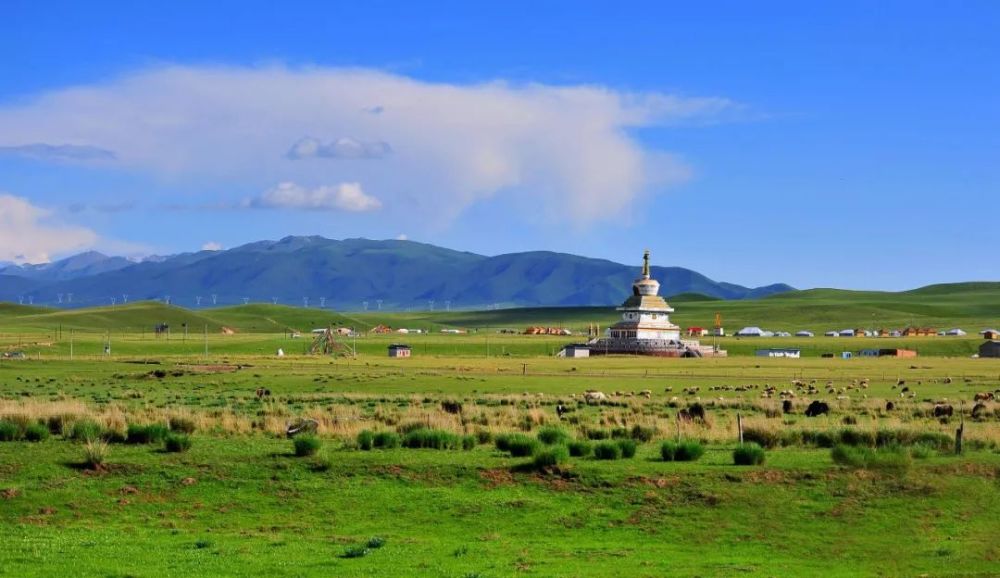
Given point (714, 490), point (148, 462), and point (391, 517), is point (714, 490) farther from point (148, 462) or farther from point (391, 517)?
point (148, 462)

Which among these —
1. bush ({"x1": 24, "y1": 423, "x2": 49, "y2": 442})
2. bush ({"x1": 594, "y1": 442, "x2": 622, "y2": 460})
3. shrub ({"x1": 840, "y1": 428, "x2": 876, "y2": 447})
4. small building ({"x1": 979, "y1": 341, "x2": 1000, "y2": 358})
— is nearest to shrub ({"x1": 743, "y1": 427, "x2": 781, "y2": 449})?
shrub ({"x1": 840, "y1": 428, "x2": 876, "y2": 447})

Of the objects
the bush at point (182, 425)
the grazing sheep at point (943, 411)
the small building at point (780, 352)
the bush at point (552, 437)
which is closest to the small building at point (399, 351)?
the small building at point (780, 352)

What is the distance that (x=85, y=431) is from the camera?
28.8 m

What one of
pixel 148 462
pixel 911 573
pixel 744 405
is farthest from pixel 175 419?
pixel 744 405

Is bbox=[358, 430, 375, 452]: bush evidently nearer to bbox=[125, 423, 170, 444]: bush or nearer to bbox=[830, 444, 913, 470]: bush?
bbox=[125, 423, 170, 444]: bush

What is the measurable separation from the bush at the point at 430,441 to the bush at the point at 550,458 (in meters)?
3.66

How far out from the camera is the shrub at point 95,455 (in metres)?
25.2

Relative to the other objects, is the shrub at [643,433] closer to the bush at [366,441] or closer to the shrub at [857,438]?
the shrub at [857,438]

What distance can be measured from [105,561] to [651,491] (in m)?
10.0

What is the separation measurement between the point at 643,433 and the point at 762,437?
3.03 metres

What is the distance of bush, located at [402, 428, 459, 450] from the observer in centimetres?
2877

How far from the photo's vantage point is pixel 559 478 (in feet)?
80.6

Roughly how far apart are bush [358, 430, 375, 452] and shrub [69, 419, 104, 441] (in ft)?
19.4

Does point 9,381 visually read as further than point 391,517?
Yes
